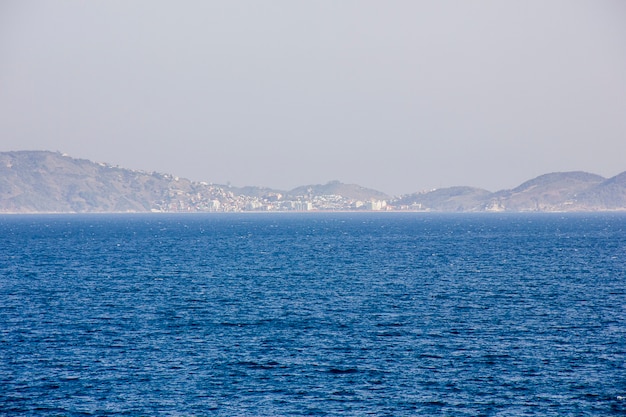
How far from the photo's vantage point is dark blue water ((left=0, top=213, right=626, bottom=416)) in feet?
150

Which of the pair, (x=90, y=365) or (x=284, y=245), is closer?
(x=90, y=365)

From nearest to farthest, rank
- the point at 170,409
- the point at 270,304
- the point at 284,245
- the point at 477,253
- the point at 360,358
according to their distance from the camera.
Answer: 1. the point at 170,409
2. the point at 360,358
3. the point at 270,304
4. the point at 477,253
5. the point at 284,245

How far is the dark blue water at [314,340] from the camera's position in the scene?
45.6m

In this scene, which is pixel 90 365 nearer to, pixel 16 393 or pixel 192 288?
pixel 16 393

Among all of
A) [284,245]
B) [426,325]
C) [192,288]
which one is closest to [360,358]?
[426,325]

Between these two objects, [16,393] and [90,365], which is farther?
[90,365]

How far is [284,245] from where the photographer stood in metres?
180

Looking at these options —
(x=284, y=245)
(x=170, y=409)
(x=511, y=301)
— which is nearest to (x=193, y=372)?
(x=170, y=409)

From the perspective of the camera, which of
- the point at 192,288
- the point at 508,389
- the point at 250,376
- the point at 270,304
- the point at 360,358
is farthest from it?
the point at 192,288

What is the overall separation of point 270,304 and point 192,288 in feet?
56.7

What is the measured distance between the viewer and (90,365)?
53.1 metres

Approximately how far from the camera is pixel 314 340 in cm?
6116

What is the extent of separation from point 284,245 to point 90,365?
416 ft

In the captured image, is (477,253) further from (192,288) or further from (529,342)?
(529,342)
